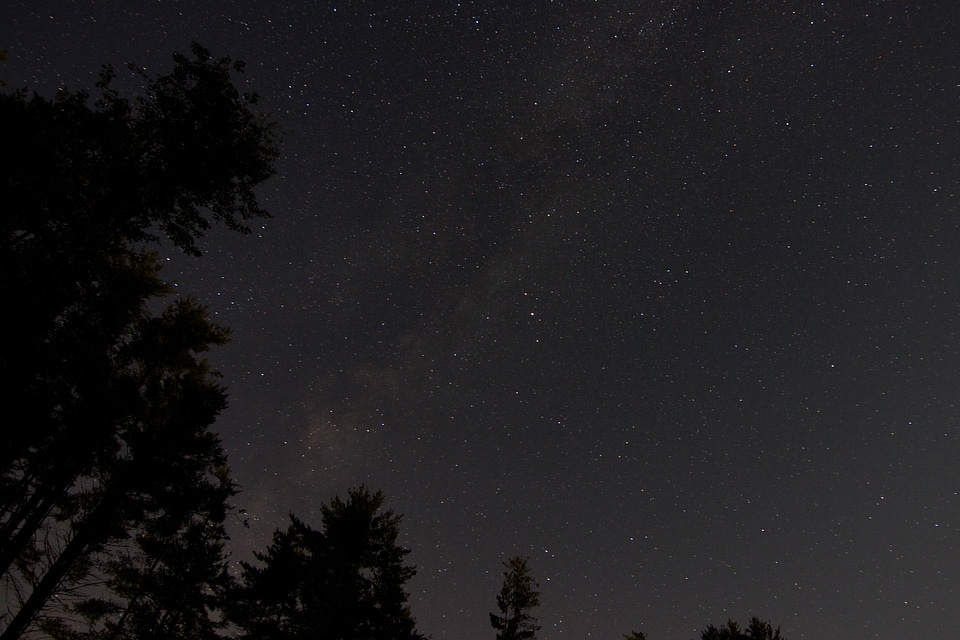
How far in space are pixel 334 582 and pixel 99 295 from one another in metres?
10.2

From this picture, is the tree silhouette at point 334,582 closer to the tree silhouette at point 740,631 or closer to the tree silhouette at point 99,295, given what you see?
the tree silhouette at point 99,295

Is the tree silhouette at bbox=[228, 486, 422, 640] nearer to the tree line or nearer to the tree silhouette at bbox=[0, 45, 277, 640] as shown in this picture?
the tree line

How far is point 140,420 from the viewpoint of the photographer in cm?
1068

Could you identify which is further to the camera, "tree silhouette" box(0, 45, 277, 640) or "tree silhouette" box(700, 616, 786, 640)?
"tree silhouette" box(700, 616, 786, 640)

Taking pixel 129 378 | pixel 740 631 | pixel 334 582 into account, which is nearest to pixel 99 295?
pixel 129 378

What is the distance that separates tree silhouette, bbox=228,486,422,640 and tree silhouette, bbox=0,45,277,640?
Result: 4.78m

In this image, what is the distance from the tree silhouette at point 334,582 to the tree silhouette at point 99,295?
15.7ft

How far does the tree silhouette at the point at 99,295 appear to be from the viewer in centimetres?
684

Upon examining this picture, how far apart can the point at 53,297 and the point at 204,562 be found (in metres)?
11.7

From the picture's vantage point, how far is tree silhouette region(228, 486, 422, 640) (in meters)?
13.1

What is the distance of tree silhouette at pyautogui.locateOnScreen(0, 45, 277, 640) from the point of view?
22.5ft

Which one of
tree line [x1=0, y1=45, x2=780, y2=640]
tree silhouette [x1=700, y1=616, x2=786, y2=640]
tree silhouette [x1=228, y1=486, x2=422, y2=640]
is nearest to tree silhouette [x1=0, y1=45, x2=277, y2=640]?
tree line [x1=0, y1=45, x2=780, y2=640]

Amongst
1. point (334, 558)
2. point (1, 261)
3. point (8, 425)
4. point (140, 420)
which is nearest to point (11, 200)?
point (1, 261)

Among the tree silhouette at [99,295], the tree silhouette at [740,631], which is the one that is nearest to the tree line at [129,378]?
the tree silhouette at [99,295]
